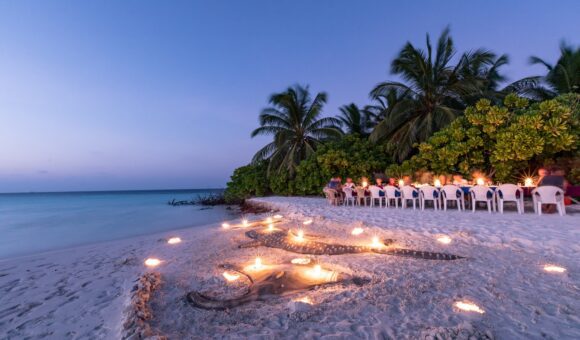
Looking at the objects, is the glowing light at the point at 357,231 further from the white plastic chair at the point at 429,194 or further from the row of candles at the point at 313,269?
the white plastic chair at the point at 429,194

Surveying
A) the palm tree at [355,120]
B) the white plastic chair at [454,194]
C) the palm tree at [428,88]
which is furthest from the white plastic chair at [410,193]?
the palm tree at [355,120]

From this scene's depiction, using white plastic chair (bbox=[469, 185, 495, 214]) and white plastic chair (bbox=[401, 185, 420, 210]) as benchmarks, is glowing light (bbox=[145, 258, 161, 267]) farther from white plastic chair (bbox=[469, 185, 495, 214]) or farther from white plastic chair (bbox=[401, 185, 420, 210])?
white plastic chair (bbox=[469, 185, 495, 214])

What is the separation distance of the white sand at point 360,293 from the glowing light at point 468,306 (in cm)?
6

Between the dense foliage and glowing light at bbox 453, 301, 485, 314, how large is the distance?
23.7 feet

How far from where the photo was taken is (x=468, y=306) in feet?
7.07

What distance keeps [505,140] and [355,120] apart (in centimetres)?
969

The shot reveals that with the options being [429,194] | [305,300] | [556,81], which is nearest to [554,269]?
[305,300]

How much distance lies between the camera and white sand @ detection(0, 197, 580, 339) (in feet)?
6.50

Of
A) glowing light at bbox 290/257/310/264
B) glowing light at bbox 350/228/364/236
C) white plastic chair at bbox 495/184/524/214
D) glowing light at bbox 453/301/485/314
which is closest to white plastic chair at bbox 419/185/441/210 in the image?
white plastic chair at bbox 495/184/524/214

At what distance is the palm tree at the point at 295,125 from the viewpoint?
48.0ft

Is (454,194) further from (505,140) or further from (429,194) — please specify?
(505,140)

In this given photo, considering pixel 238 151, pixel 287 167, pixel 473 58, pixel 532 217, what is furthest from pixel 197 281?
pixel 238 151

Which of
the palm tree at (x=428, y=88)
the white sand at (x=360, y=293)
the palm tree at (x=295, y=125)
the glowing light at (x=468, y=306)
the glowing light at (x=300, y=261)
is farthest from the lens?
the palm tree at (x=295, y=125)

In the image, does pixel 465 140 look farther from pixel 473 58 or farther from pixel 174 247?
pixel 174 247
